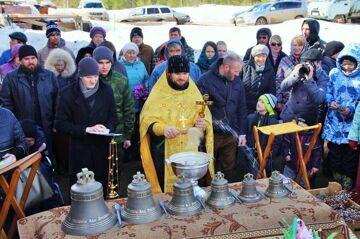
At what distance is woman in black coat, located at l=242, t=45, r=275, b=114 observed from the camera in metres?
5.23

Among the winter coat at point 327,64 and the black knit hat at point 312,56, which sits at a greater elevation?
the black knit hat at point 312,56

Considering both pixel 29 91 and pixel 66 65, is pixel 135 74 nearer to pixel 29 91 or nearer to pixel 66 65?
pixel 66 65

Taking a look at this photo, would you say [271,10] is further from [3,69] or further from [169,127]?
[169,127]

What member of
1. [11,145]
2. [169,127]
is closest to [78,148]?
[11,145]

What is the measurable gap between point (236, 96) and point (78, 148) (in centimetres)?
160

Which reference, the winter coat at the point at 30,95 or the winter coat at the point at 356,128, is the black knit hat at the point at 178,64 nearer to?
the winter coat at the point at 356,128

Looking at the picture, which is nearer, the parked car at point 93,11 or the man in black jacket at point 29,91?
the man in black jacket at point 29,91

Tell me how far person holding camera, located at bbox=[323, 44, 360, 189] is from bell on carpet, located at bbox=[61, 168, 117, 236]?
2.83 metres

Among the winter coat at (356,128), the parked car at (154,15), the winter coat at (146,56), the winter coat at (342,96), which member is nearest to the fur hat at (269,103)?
the winter coat at (342,96)

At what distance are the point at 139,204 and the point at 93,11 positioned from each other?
76.1ft

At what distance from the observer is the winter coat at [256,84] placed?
5230mm

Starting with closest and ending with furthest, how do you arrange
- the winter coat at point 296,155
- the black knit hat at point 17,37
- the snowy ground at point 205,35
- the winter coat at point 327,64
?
the winter coat at point 296,155, the winter coat at point 327,64, the black knit hat at point 17,37, the snowy ground at point 205,35

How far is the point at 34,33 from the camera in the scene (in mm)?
14281

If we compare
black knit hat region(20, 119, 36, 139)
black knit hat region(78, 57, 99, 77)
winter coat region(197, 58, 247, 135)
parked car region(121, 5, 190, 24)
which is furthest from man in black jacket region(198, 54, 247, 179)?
parked car region(121, 5, 190, 24)
